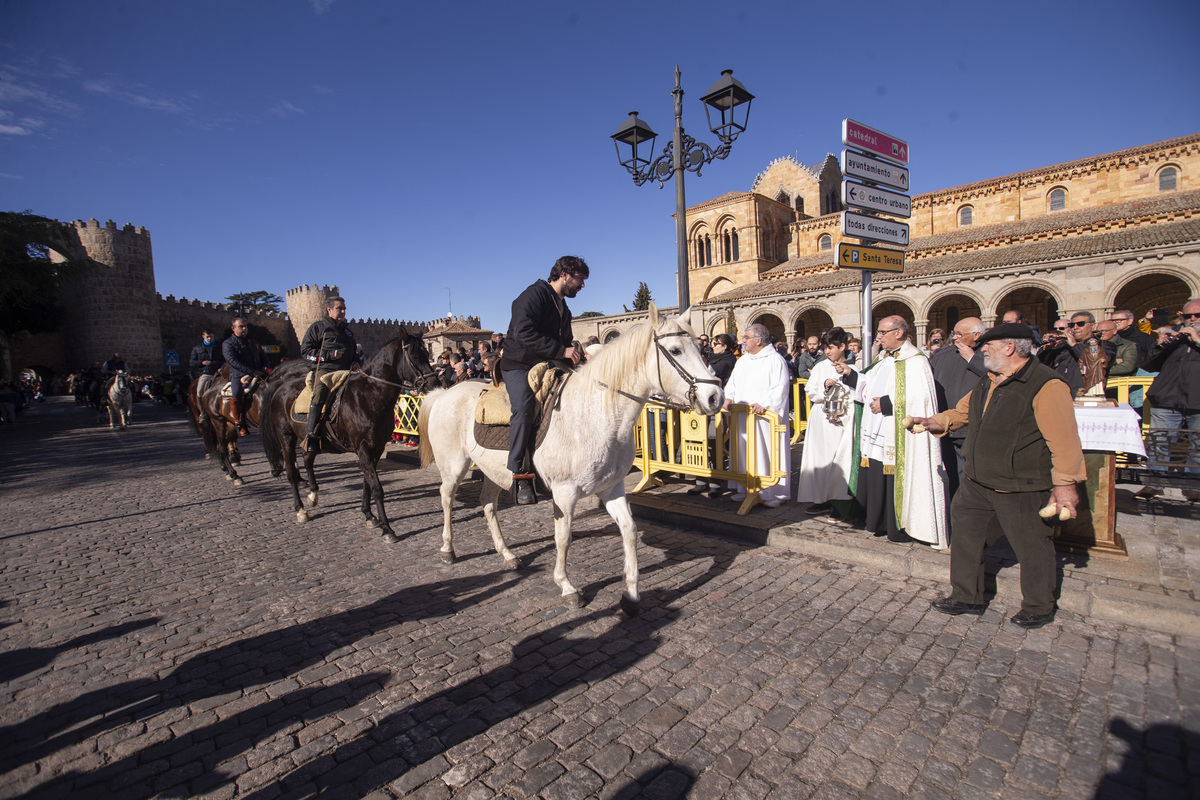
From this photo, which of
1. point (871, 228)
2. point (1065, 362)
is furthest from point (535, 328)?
point (1065, 362)

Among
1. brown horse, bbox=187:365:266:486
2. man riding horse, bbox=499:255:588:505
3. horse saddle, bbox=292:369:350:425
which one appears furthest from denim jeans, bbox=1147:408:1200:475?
brown horse, bbox=187:365:266:486

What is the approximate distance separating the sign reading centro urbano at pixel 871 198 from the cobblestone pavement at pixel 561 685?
395cm

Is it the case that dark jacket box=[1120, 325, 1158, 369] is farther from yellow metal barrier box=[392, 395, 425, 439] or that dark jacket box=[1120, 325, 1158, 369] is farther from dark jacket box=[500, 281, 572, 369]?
yellow metal barrier box=[392, 395, 425, 439]

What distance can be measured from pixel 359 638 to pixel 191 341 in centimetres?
4913

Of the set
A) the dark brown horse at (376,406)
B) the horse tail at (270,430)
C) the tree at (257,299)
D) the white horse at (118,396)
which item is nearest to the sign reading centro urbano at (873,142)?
the dark brown horse at (376,406)

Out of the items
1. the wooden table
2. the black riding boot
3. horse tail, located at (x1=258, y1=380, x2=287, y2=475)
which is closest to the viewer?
the wooden table

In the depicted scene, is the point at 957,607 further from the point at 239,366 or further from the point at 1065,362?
the point at 239,366

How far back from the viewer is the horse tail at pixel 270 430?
7.21 metres

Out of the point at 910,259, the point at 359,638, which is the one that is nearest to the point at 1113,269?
the point at 910,259

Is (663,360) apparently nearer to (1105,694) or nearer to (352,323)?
(1105,694)

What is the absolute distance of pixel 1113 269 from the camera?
63.2 ft

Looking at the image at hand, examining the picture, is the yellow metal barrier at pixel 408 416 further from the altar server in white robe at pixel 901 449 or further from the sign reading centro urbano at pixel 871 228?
the altar server in white robe at pixel 901 449

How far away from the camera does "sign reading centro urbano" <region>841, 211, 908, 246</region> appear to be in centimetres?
582

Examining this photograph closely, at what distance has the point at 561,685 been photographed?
10.0 feet
